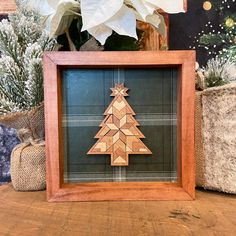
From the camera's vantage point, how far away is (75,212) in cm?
67

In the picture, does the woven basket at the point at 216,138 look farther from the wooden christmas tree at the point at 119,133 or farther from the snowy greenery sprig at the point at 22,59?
the snowy greenery sprig at the point at 22,59

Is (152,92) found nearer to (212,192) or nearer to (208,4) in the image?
(212,192)

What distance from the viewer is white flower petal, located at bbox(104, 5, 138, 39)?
0.72 metres

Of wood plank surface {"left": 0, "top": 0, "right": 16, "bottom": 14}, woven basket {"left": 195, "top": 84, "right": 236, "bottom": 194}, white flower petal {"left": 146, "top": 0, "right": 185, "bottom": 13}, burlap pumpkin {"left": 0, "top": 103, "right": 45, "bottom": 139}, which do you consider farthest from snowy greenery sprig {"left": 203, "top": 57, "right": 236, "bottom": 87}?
wood plank surface {"left": 0, "top": 0, "right": 16, "bottom": 14}

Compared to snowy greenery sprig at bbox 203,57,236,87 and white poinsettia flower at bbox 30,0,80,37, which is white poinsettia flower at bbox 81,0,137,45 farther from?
snowy greenery sprig at bbox 203,57,236,87

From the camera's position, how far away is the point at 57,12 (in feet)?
2.45

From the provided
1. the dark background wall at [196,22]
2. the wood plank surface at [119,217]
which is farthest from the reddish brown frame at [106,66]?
the dark background wall at [196,22]

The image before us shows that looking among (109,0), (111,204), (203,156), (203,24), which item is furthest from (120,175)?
(203,24)

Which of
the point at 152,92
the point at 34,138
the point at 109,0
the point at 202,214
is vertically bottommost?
the point at 202,214

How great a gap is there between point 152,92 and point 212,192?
0.28 m

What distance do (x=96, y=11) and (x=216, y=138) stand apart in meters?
0.38

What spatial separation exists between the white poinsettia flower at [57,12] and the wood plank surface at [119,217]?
1.27 ft

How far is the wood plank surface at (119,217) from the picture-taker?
0.57 meters

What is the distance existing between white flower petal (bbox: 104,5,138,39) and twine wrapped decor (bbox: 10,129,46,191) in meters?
0.33
